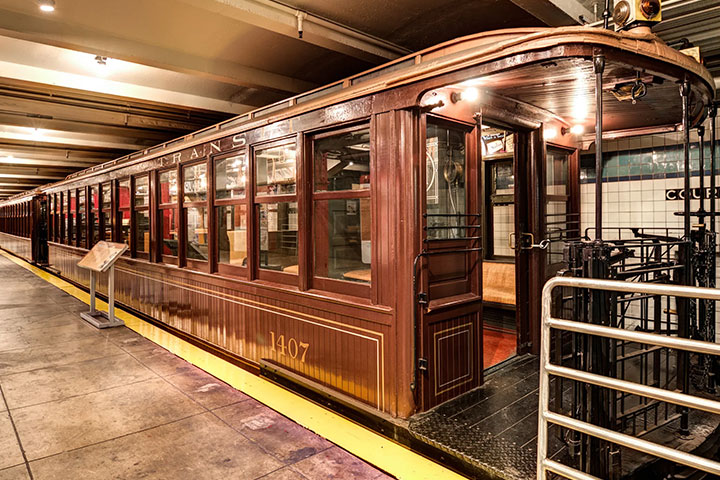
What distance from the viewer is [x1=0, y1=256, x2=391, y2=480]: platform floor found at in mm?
2793

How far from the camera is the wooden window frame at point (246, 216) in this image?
14.8 ft

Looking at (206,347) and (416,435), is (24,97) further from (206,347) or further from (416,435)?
(416,435)

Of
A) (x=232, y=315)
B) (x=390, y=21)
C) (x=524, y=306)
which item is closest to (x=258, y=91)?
(x=390, y=21)

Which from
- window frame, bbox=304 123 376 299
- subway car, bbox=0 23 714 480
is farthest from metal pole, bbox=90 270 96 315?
window frame, bbox=304 123 376 299

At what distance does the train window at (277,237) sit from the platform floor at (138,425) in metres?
1.30

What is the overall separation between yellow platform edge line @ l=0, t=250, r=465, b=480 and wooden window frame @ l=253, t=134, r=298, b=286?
3.34 feet

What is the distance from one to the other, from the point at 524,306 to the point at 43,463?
4072 mm

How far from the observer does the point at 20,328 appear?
655 centimetres

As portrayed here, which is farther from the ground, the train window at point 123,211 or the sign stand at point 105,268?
the train window at point 123,211

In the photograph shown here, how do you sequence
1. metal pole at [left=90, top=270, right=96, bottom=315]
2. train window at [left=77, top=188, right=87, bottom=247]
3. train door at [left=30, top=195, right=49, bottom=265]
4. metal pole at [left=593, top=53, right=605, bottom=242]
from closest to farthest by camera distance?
metal pole at [left=593, top=53, right=605, bottom=242] → metal pole at [left=90, top=270, right=96, bottom=315] → train window at [left=77, top=188, right=87, bottom=247] → train door at [left=30, top=195, right=49, bottom=265]

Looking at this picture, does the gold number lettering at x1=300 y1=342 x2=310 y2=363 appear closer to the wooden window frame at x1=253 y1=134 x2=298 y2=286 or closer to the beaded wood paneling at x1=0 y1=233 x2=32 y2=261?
the wooden window frame at x1=253 y1=134 x2=298 y2=286

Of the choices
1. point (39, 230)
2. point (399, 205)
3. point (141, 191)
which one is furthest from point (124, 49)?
point (39, 230)

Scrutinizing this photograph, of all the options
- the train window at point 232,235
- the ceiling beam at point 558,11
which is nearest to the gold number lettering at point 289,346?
the train window at point 232,235

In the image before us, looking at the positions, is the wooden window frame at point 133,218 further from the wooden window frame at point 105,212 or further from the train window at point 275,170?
the train window at point 275,170
